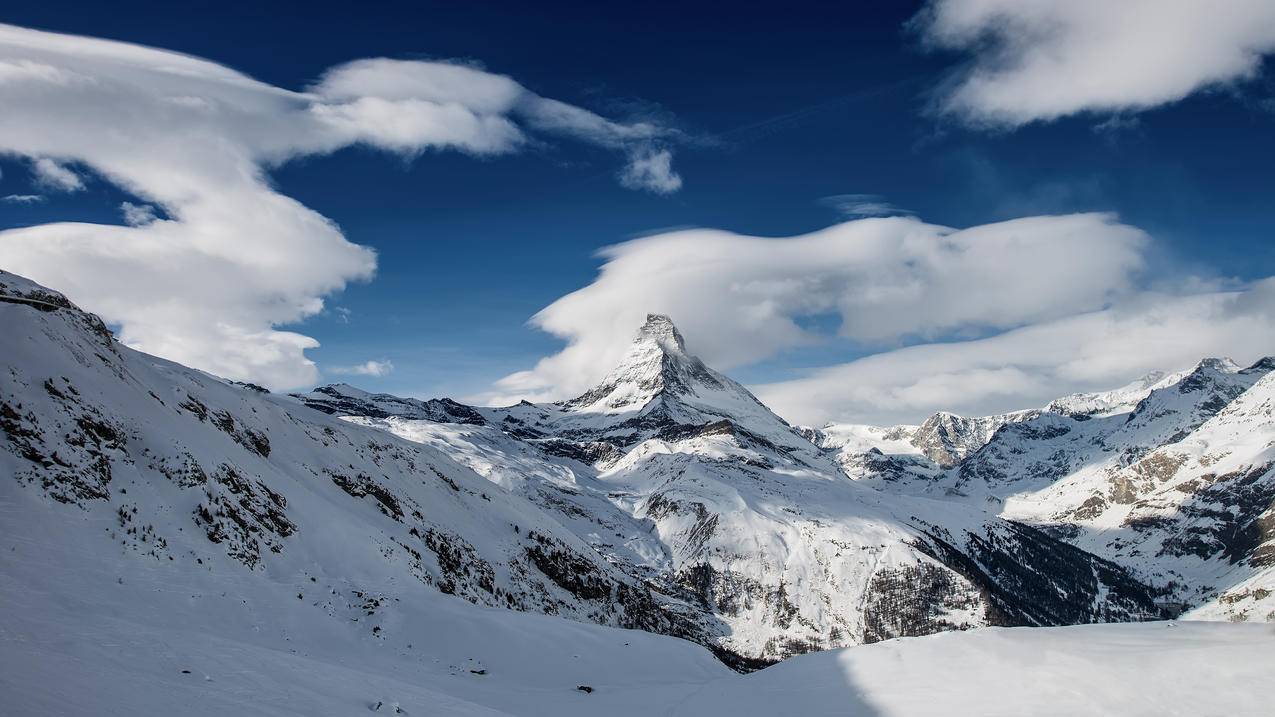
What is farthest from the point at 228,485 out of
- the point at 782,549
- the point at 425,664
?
the point at 782,549

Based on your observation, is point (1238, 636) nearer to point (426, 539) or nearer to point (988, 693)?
point (988, 693)

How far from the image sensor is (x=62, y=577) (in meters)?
15.3

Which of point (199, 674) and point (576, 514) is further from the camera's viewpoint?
point (576, 514)

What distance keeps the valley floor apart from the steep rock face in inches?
62.3

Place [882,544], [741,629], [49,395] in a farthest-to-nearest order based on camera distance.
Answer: [882,544] → [741,629] → [49,395]

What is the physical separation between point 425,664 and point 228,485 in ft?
48.1

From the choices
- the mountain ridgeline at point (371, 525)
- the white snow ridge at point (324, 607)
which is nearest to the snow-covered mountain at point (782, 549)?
the mountain ridgeline at point (371, 525)

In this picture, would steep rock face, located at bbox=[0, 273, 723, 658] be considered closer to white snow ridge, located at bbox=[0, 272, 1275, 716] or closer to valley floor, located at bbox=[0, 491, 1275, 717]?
white snow ridge, located at bbox=[0, 272, 1275, 716]

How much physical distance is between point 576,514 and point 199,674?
12522 cm

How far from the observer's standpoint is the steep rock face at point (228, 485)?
21.6 m

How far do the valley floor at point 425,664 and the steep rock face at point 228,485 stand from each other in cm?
158

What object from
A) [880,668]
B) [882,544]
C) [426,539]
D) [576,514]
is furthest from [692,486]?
[880,668]

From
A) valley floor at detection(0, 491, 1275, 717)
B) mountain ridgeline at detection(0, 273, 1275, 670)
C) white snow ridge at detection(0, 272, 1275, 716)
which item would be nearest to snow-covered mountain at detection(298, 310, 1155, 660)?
mountain ridgeline at detection(0, 273, 1275, 670)

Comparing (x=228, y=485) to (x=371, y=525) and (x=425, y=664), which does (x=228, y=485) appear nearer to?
(x=371, y=525)
